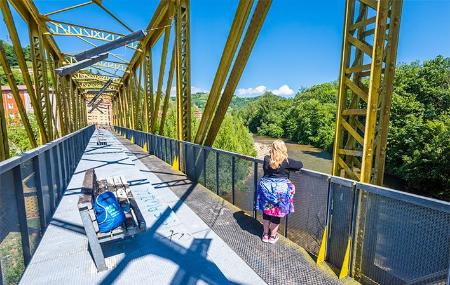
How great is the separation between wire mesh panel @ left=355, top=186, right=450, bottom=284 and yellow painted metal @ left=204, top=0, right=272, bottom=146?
156 inches

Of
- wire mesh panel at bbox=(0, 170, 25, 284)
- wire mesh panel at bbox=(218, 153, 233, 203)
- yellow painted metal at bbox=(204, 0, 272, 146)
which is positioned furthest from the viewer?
wire mesh panel at bbox=(218, 153, 233, 203)

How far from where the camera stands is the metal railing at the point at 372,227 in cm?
235

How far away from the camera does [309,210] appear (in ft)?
12.2

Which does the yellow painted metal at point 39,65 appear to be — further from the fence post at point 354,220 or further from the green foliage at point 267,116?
the green foliage at point 267,116

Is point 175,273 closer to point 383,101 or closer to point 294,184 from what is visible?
point 294,184

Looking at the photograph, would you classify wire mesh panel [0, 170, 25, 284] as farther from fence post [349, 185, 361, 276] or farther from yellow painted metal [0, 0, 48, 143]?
yellow painted metal [0, 0, 48, 143]

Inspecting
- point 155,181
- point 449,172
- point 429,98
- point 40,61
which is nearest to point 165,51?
point 40,61

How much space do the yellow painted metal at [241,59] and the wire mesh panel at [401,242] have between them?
3960 mm

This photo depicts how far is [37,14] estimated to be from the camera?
11.4 m

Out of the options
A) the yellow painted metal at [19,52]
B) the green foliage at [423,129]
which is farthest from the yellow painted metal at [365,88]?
the green foliage at [423,129]

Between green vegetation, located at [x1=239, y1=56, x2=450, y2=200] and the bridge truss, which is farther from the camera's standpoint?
green vegetation, located at [x1=239, y1=56, x2=450, y2=200]

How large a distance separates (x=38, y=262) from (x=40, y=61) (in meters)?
11.2

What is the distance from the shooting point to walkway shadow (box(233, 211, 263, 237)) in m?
4.36

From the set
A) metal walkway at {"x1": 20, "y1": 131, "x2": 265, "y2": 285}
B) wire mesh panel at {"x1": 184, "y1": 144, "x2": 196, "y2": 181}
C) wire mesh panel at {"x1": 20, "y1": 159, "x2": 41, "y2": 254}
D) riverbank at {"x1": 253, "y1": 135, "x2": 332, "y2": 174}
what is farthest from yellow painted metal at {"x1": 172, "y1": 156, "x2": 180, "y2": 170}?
riverbank at {"x1": 253, "y1": 135, "x2": 332, "y2": 174}
